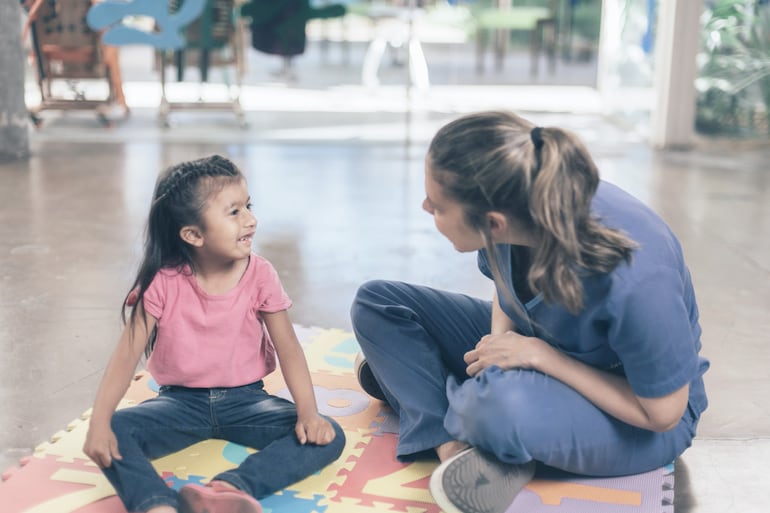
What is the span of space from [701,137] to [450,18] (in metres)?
4.97


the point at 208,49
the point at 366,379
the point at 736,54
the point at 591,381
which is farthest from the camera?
the point at 208,49

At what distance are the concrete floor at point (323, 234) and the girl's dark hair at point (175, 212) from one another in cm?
50

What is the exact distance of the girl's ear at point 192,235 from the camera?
84.4 inches

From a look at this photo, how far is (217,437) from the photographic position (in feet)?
7.55

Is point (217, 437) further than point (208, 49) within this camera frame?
No

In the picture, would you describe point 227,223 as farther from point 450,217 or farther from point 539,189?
point 539,189

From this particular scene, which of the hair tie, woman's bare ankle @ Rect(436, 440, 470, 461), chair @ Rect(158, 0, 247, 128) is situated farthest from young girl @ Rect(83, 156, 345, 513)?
chair @ Rect(158, 0, 247, 128)

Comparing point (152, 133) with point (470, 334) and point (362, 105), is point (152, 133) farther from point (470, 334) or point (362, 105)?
point (470, 334)

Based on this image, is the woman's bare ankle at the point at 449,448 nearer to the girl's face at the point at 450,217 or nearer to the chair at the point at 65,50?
the girl's face at the point at 450,217

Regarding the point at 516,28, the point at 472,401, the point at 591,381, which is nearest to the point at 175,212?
the point at 472,401

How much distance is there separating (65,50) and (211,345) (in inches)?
203

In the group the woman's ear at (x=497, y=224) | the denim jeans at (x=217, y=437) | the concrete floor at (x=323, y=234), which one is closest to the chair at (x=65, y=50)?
the concrete floor at (x=323, y=234)

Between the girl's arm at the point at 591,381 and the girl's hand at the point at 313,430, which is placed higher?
the girl's arm at the point at 591,381

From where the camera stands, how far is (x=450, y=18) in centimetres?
1105
